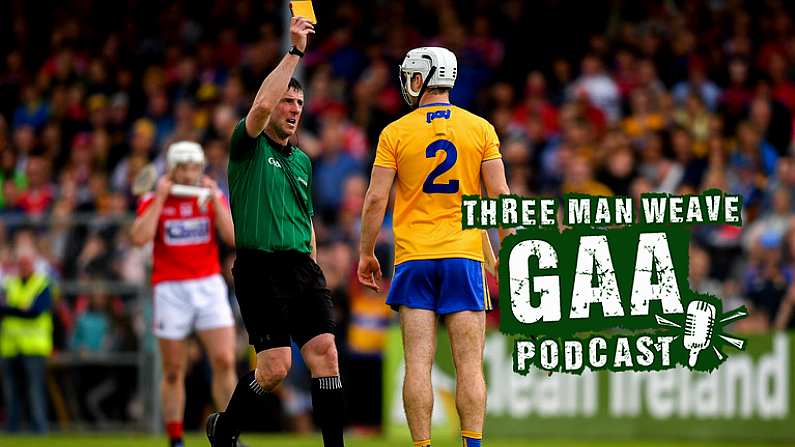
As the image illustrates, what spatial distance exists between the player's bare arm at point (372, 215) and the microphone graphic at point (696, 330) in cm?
201

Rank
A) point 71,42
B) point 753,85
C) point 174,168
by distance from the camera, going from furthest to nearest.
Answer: point 71,42, point 753,85, point 174,168

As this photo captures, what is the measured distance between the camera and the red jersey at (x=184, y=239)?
13469mm

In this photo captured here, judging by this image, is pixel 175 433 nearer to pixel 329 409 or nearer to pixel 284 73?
pixel 329 409

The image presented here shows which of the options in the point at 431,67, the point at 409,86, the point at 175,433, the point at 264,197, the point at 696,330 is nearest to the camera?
the point at 431,67

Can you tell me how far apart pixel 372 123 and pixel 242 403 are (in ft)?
34.5

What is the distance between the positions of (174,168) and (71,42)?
1221 centimetres

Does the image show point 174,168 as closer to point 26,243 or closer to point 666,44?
point 26,243

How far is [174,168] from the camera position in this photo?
44.2 ft

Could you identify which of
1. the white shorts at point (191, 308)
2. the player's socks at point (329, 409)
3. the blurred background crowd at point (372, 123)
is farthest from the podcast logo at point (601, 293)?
the blurred background crowd at point (372, 123)

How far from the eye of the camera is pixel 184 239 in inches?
529

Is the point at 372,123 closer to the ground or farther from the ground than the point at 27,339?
farther from the ground

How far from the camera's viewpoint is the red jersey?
530 inches

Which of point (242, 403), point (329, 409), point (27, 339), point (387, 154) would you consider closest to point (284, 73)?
point (387, 154)

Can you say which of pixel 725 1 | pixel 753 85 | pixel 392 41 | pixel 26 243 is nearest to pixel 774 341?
pixel 753 85
